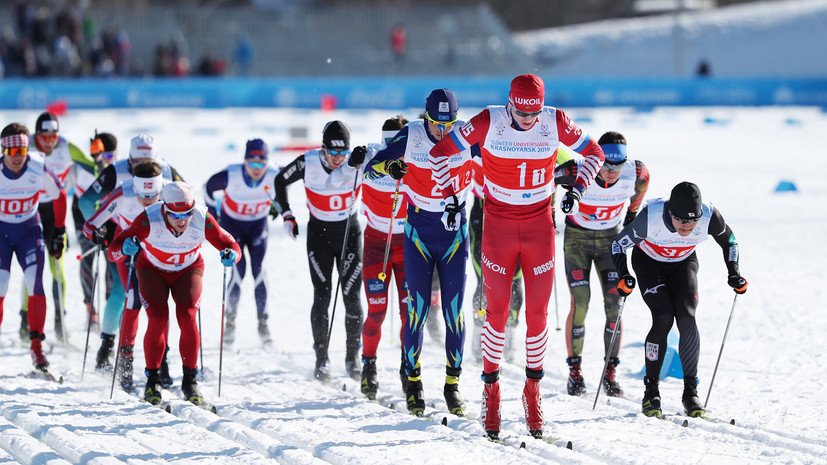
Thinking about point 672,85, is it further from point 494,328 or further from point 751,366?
point 494,328

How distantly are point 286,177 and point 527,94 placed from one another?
8.78ft

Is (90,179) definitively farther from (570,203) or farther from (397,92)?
(397,92)

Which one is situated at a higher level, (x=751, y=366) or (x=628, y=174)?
(x=628, y=174)

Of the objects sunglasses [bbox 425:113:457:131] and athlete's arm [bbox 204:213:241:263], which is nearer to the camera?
sunglasses [bbox 425:113:457:131]

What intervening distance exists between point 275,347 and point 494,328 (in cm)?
310

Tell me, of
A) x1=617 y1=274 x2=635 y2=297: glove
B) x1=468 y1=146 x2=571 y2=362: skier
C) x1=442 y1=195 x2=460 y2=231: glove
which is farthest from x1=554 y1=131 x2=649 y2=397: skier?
x1=442 y1=195 x2=460 y2=231: glove

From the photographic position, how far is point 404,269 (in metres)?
7.59

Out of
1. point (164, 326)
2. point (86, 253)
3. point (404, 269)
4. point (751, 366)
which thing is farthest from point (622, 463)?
point (86, 253)

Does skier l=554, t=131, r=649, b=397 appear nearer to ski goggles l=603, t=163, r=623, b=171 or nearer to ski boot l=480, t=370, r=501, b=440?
ski goggles l=603, t=163, r=623, b=171

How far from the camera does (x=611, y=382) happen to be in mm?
7684

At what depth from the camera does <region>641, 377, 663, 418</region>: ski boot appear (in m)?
7.00

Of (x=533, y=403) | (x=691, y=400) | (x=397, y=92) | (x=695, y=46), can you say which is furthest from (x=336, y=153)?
(x=695, y=46)

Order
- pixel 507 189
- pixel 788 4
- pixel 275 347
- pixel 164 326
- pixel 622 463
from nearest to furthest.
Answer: pixel 622 463, pixel 507 189, pixel 164 326, pixel 275 347, pixel 788 4

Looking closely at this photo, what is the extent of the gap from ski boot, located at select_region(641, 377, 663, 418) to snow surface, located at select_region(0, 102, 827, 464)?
0.12 m
